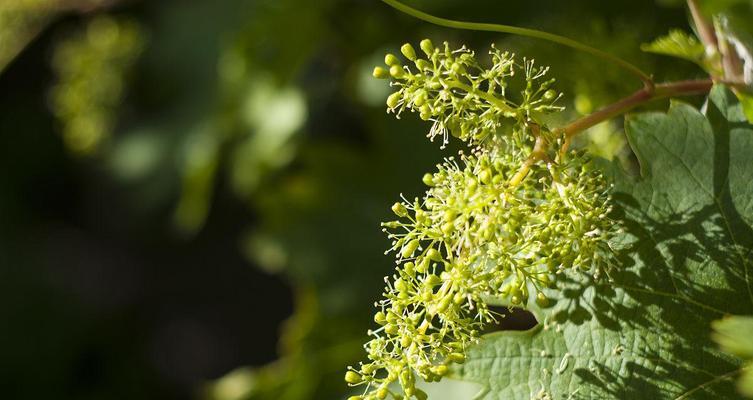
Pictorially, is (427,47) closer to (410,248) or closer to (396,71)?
(396,71)

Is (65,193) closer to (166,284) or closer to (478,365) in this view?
(166,284)

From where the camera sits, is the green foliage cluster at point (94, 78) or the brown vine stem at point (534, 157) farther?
the green foliage cluster at point (94, 78)

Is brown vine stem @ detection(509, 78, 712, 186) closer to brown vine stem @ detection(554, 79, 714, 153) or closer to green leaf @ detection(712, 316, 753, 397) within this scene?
brown vine stem @ detection(554, 79, 714, 153)

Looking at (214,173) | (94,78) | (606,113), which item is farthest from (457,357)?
(94,78)

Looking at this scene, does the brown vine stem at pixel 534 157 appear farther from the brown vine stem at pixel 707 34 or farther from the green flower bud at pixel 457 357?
the brown vine stem at pixel 707 34

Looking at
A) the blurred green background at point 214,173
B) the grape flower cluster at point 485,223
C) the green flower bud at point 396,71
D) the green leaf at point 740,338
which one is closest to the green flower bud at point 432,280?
the grape flower cluster at point 485,223

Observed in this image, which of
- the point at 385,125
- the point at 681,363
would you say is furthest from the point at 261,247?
the point at 681,363
